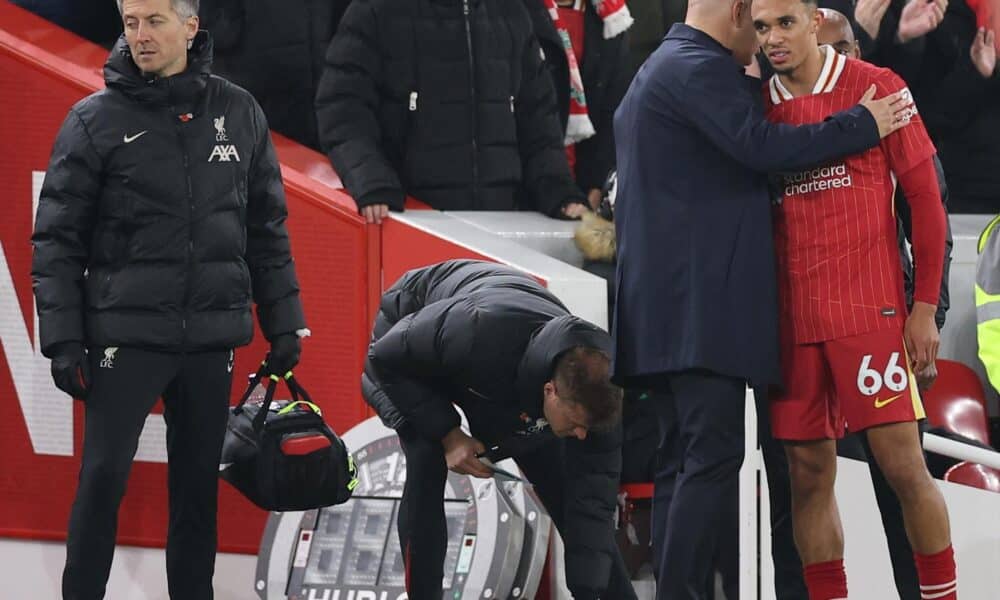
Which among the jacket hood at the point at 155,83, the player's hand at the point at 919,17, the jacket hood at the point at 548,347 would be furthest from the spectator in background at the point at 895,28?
the jacket hood at the point at 155,83

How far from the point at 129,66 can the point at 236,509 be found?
1.78 m

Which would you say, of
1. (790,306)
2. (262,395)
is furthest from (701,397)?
(262,395)

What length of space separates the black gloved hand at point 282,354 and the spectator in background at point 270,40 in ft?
5.16

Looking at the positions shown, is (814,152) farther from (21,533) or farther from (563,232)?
(21,533)

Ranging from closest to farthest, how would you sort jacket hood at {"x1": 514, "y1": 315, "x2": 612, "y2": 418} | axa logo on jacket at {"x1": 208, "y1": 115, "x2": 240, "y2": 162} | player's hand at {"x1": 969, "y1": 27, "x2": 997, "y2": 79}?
jacket hood at {"x1": 514, "y1": 315, "x2": 612, "y2": 418}
axa logo on jacket at {"x1": 208, "y1": 115, "x2": 240, "y2": 162}
player's hand at {"x1": 969, "y1": 27, "x2": 997, "y2": 79}

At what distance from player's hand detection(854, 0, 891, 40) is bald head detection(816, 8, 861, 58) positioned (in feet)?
4.67

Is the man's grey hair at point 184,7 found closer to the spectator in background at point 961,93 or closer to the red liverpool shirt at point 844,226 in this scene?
the red liverpool shirt at point 844,226

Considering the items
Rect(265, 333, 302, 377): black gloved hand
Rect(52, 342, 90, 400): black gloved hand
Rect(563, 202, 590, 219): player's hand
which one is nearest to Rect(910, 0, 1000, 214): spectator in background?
Rect(563, 202, 590, 219): player's hand

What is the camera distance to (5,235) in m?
6.08

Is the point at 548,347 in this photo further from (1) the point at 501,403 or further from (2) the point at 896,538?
(2) the point at 896,538

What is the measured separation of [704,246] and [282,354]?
1.44 meters

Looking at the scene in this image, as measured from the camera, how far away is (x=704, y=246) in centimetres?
423

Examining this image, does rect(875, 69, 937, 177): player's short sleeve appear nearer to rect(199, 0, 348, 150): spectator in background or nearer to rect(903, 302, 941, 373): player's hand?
rect(903, 302, 941, 373): player's hand

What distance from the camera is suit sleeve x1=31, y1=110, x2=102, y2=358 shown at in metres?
4.80
